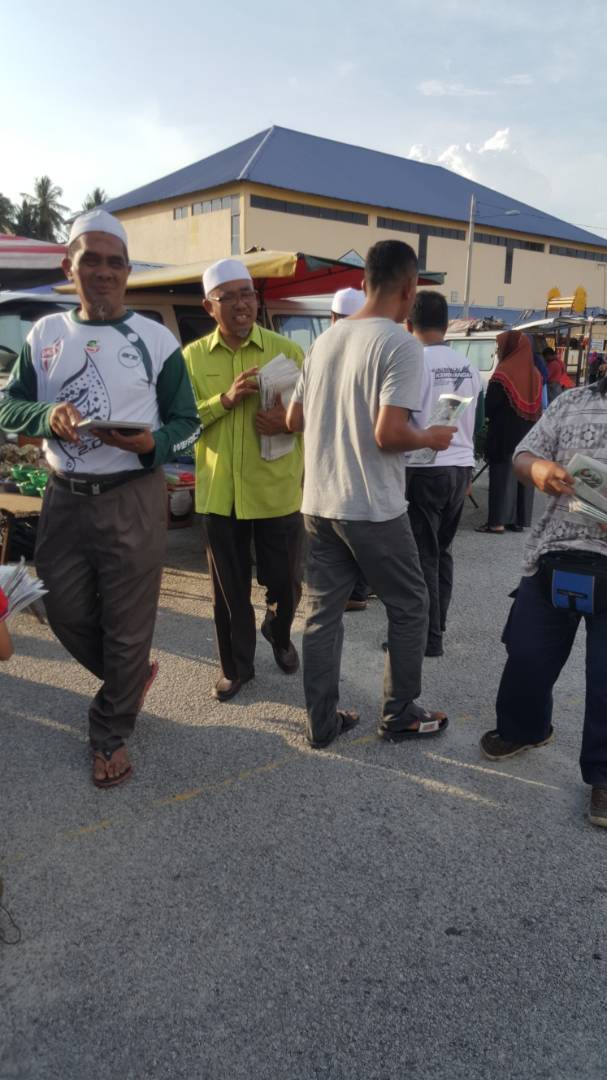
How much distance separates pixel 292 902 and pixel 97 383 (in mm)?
1952

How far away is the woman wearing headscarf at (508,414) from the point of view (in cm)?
738

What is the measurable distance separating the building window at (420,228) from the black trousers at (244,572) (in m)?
48.0

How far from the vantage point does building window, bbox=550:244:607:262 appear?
198 ft

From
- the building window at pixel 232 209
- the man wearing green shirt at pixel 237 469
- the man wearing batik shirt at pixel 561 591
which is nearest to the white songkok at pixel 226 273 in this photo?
the man wearing green shirt at pixel 237 469

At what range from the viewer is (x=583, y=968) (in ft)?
7.08

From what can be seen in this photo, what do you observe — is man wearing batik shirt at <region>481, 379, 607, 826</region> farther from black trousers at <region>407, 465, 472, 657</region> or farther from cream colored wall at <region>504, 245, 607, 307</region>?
cream colored wall at <region>504, 245, 607, 307</region>

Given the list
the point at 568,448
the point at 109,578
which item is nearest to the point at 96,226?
the point at 109,578

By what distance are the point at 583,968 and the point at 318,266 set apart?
4.83 meters

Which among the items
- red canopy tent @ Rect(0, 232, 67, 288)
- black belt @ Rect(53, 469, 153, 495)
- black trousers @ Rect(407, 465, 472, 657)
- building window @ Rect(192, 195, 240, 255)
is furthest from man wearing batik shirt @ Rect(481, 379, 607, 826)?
building window @ Rect(192, 195, 240, 255)

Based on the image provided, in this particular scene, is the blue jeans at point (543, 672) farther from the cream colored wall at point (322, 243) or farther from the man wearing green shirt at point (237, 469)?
the cream colored wall at point (322, 243)

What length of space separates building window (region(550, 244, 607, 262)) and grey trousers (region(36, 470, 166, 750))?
2551 inches

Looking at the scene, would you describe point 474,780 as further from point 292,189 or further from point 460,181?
point 460,181

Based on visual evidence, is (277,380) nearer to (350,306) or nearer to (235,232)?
(350,306)

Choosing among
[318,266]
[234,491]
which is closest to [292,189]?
[318,266]
